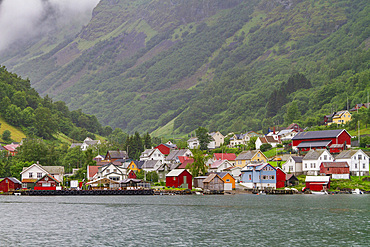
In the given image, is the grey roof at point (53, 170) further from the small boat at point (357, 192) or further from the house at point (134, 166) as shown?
the small boat at point (357, 192)

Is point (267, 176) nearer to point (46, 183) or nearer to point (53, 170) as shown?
point (46, 183)

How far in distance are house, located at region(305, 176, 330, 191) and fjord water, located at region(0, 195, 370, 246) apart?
31.9 metres

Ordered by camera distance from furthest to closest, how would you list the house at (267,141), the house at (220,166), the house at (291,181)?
the house at (267,141) < the house at (220,166) < the house at (291,181)

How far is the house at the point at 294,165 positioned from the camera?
427 feet

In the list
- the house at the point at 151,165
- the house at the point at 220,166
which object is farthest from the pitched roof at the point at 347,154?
the house at the point at 151,165

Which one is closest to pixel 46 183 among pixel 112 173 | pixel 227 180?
pixel 112 173

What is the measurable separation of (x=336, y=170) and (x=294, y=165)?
12253 millimetres

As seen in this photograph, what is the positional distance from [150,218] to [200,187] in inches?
2413

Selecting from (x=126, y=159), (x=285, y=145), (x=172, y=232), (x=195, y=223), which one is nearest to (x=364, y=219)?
(x=195, y=223)

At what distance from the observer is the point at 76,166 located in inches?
6732

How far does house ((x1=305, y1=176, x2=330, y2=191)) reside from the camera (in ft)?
379

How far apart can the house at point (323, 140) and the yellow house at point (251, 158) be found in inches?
452

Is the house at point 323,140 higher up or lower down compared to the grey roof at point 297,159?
higher up

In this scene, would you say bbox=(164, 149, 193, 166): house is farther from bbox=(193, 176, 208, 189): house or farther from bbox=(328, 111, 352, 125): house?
bbox=(328, 111, 352, 125): house
